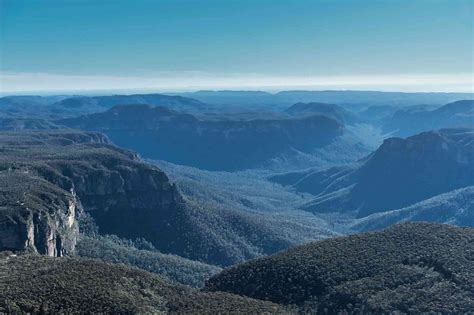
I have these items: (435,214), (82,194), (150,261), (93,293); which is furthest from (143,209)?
(93,293)

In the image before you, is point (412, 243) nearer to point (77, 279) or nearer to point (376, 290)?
point (376, 290)

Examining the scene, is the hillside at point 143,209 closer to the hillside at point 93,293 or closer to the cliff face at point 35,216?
the cliff face at point 35,216

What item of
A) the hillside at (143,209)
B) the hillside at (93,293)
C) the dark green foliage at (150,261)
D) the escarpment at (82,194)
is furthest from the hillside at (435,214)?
the hillside at (93,293)

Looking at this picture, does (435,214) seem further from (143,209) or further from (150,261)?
(150,261)

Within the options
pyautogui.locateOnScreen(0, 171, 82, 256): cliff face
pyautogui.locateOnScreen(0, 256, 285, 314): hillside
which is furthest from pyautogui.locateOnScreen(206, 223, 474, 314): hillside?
pyautogui.locateOnScreen(0, 171, 82, 256): cliff face

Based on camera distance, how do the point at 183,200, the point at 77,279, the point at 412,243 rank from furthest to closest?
the point at 183,200, the point at 412,243, the point at 77,279

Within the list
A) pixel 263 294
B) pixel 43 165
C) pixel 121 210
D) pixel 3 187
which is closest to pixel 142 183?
pixel 121 210
